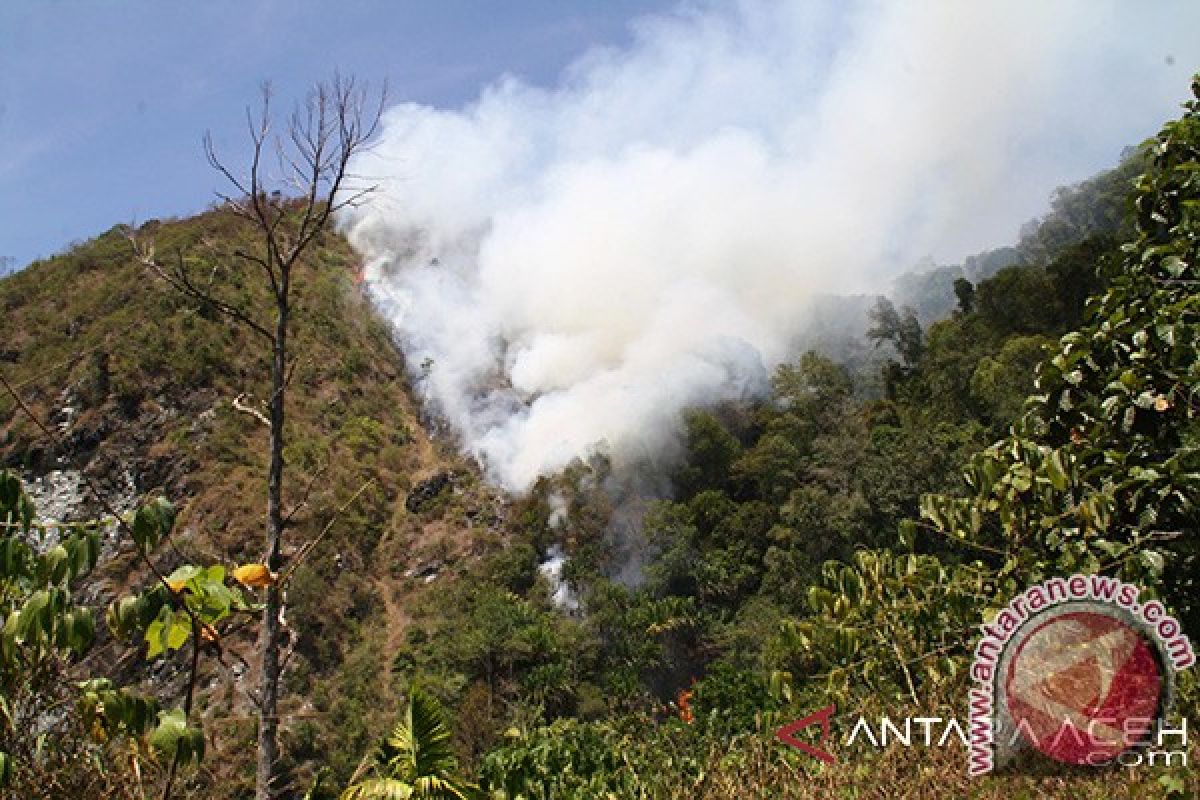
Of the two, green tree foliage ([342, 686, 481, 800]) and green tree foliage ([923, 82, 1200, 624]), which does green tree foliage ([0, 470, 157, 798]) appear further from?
green tree foliage ([923, 82, 1200, 624])

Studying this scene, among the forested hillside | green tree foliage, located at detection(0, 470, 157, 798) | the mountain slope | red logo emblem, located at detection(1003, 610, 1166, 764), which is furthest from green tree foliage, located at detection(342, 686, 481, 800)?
the mountain slope

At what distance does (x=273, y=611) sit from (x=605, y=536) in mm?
38229

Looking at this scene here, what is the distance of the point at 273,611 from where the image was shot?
2203 millimetres

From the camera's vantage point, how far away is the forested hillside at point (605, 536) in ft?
7.59

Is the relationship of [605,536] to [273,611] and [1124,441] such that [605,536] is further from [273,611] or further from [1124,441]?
[273,611]

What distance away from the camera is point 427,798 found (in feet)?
11.6

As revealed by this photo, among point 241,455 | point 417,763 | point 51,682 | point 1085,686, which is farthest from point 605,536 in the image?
point 1085,686

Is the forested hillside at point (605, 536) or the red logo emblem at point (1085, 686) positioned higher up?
the forested hillside at point (605, 536)

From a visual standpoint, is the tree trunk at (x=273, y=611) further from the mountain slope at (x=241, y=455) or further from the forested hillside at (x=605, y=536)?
the mountain slope at (x=241, y=455)

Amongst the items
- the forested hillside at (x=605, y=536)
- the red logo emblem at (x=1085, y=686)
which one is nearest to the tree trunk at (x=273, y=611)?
the forested hillside at (x=605, y=536)

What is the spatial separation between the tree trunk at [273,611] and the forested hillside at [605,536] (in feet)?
0.34

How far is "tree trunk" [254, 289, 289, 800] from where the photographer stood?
2.11 metres

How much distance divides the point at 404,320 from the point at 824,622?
57.9 m

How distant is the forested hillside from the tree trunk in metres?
0.10
